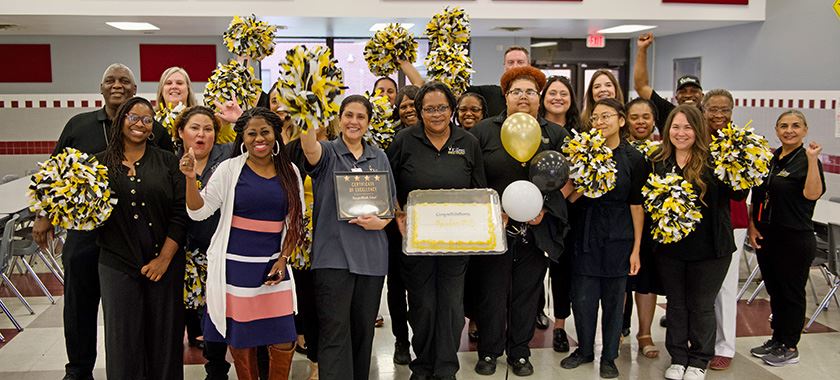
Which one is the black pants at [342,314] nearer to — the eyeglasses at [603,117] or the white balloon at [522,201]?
the white balloon at [522,201]

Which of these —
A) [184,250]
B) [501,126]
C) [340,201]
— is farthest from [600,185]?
[184,250]

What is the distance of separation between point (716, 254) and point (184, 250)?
285 cm

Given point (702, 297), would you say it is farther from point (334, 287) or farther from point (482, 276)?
point (334, 287)

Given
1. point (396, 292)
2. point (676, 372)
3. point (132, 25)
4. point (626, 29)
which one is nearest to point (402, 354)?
point (396, 292)

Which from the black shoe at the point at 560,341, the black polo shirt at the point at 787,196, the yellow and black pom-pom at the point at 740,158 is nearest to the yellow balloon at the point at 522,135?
the yellow and black pom-pom at the point at 740,158

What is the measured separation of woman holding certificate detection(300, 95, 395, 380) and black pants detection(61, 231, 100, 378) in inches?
48.0

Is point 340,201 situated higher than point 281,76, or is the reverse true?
point 281,76

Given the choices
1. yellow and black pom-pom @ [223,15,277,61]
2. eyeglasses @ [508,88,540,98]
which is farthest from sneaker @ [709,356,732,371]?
yellow and black pom-pom @ [223,15,277,61]

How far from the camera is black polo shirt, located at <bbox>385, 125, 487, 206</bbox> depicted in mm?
3947

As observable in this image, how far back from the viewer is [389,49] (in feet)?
16.4

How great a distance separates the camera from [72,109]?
10703 millimetres

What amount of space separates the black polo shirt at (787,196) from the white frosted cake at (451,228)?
2022 millimetres

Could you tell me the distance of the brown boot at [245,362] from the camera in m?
3.59

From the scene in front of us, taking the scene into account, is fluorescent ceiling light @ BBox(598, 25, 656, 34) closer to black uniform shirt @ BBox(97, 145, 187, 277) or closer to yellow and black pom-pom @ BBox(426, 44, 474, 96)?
yellow and black pom-pom @ BBox(426, 44, 474, 96)
